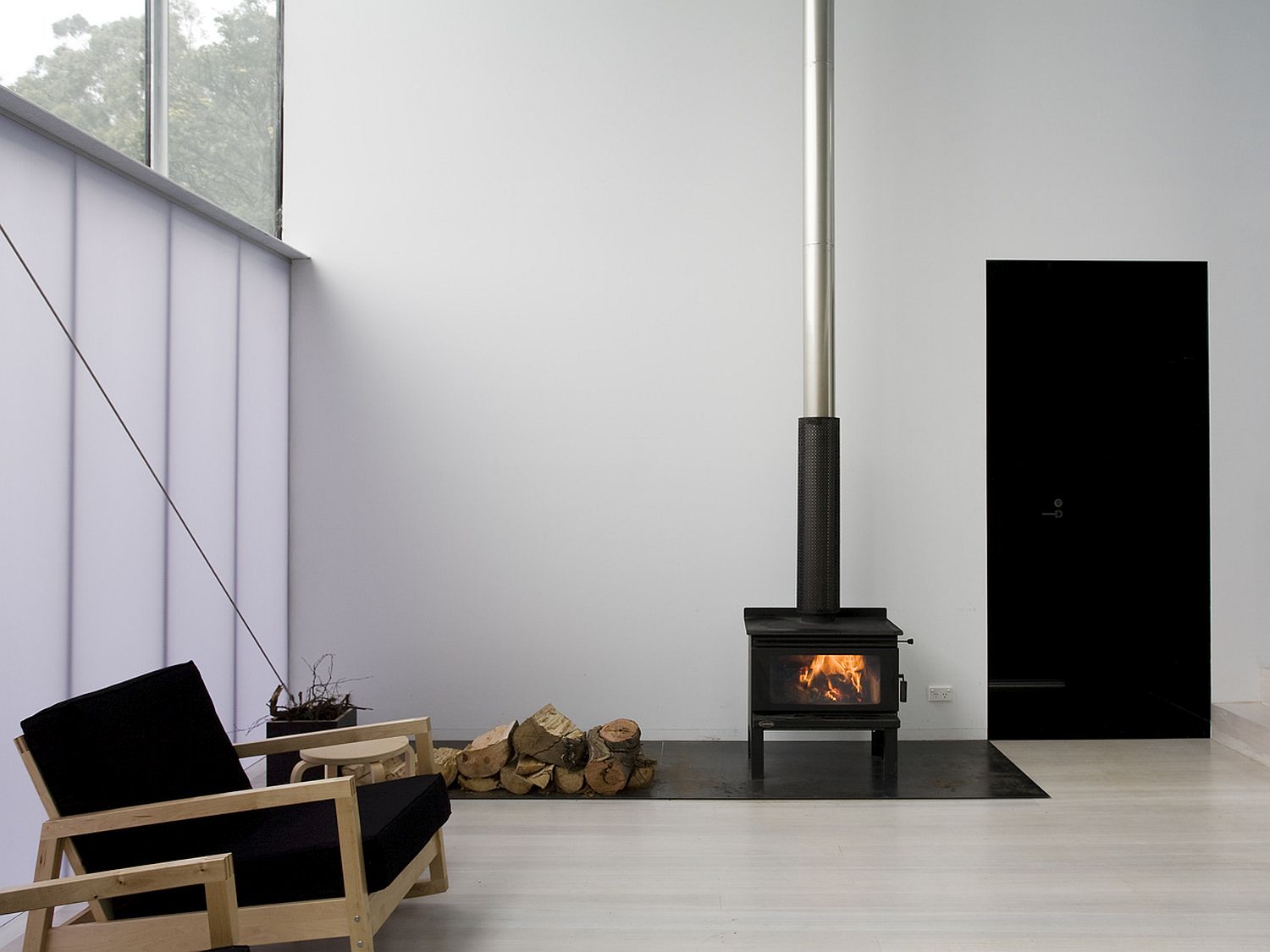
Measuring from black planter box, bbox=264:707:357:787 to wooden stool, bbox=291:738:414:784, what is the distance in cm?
71

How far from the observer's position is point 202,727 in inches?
115

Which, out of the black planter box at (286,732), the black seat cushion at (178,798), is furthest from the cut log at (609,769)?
the black seat cushion at (178,798)

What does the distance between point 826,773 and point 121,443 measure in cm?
335

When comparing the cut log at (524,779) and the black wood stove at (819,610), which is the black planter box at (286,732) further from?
the black wood stove at (819,610)

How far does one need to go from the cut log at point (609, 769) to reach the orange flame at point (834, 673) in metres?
0.90

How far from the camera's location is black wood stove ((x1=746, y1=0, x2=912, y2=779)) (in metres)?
4.46

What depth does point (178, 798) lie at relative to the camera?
270 cm

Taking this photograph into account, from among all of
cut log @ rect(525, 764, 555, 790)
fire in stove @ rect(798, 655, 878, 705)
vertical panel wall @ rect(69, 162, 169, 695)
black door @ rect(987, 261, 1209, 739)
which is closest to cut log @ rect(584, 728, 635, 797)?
cut log @ rect(525, 764, 555, 790)

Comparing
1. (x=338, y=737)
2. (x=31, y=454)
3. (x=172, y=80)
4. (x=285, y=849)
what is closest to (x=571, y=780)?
(x=338, y=737)

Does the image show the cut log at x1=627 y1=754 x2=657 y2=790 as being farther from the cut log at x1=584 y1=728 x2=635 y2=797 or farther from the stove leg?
the stove leg

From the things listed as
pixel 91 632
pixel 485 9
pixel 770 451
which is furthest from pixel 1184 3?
pixel 91 632

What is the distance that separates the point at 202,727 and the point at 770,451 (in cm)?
316

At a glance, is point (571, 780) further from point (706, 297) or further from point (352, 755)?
point (706, 297)

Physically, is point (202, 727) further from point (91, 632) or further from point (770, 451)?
point (770, 451)
